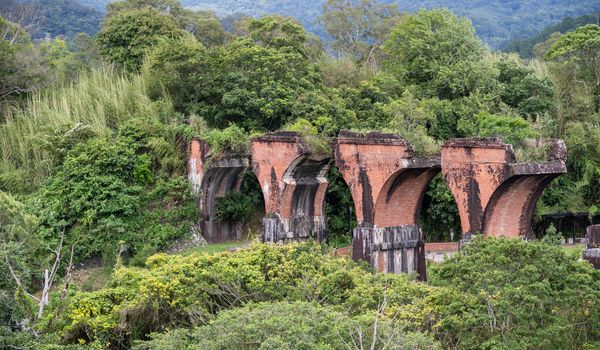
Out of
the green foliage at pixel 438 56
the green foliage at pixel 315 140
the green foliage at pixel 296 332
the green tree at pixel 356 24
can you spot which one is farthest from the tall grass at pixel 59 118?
the green tree at pixel 356 24

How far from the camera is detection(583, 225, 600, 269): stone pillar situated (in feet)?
50.9

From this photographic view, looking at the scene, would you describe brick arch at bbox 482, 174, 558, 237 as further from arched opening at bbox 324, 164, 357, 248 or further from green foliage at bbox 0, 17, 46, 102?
green foliage at bbox 0, 17, 46, 102

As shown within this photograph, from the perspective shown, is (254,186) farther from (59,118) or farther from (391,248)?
(391,248)

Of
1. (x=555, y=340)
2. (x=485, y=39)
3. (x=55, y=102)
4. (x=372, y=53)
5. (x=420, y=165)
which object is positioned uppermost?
(x=485, y=39)

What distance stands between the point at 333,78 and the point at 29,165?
1001cm

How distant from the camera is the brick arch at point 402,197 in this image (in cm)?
2059

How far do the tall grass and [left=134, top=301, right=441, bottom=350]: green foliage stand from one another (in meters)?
12.9

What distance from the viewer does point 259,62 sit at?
27031 millimetres

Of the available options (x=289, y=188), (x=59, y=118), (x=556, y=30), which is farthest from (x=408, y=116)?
(x=556, y=30)

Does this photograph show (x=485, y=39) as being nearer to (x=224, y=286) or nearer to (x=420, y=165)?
(x=420, y=165)

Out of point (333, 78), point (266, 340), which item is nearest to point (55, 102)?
point (333, 78)

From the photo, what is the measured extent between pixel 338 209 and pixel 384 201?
18.4 feet

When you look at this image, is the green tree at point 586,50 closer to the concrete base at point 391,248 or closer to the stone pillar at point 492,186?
the concrete base at point 391,248

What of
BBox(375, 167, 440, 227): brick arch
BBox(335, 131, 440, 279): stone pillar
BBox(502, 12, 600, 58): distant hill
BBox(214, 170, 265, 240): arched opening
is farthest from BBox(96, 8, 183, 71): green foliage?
BBox(502, 12, 600, 58): distant hill
